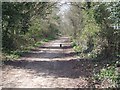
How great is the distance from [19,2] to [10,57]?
15.2ft

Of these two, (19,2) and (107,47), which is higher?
(19,2)

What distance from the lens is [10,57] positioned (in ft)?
79.1

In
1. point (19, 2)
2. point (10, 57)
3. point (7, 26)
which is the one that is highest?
point (19, 2)

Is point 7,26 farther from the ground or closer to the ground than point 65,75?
farther from the ground

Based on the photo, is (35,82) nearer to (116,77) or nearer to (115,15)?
(116,77)

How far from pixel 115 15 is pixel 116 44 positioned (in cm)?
519

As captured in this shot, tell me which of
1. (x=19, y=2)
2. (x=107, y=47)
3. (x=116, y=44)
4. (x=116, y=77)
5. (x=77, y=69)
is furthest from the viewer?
(x=19, y=2)

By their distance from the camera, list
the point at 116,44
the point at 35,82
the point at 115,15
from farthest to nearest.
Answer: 1. the point at 116,44
2. the point at 115,15
3. the point at 35,82

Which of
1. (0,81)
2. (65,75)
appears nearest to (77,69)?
(65,75)

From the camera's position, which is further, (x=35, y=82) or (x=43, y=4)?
(x=43, y=4)

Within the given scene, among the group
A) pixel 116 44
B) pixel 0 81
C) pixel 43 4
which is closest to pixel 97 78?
pixel 0 81

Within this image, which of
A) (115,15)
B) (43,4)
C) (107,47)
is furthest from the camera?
(43,4)

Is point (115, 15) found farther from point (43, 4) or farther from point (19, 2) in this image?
point (43, 4)

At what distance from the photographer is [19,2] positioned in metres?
22.3
